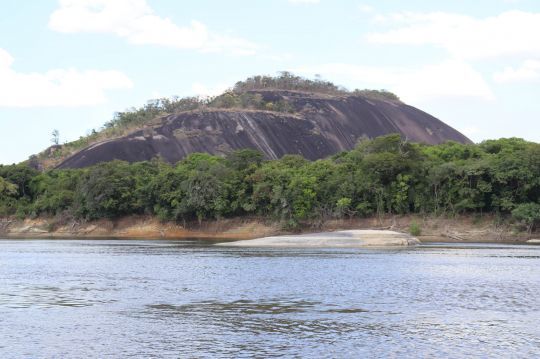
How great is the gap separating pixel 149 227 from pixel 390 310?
299 feet

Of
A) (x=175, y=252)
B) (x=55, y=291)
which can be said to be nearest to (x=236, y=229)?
(x=175, y=252)

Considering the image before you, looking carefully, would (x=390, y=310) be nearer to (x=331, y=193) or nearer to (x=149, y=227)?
(x=331, y=193)

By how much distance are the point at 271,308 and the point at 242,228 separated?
7842 centimetres

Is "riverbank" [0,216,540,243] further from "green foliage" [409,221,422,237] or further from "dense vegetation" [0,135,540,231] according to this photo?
"dense vegetation" [0,135,540,231]

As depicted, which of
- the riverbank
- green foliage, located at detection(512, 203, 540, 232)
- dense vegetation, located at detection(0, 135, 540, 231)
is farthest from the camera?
the riverbank

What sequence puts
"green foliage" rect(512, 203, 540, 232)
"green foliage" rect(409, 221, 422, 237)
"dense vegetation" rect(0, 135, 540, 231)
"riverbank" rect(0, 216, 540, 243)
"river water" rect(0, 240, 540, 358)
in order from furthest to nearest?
"green foliage" rect(409, 221, 422, 237), "riverbank" rect(0, 216, 540, 243), "dense vegetation" rect(0, 135, 540, 231), "green foliage" rect(512, 203, 540, 232), "river water" rect(0, 240, 540, 358)

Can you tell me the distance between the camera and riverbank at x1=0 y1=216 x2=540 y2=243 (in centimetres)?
10150

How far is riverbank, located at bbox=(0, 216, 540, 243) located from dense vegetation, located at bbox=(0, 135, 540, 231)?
4.61 ft

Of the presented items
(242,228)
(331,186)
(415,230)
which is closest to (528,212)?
(415,230)

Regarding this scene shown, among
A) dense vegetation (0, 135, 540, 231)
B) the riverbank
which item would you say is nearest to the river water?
dense vegetation (0, 135, 540, 231)

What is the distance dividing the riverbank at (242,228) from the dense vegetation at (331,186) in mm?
1405

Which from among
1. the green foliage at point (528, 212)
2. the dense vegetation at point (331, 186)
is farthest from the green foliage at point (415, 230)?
the green foliage at point (528, 212)

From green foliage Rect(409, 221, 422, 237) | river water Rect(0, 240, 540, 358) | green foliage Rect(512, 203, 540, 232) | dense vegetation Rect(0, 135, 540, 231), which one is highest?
dense vegetation Rect(0, 135, 540, 231)

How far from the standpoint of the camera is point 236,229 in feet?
378
